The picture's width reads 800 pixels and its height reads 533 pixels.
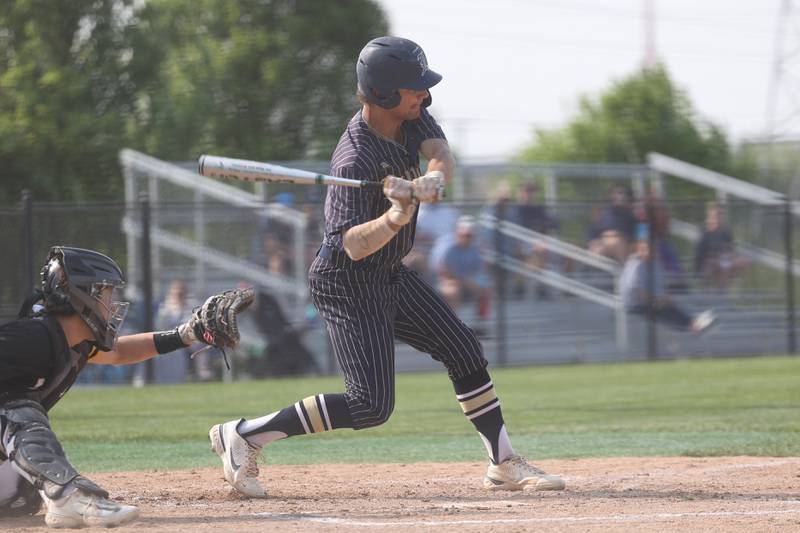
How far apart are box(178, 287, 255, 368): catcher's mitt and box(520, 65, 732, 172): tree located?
29392mm

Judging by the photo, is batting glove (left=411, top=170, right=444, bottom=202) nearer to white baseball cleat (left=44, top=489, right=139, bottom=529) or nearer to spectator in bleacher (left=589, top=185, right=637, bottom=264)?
white baseball cleat (left=44, top=489, right=139, bottom=529)

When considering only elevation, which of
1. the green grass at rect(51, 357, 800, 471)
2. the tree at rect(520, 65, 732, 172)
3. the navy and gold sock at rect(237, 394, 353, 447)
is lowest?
the green grass at rect(51, 357, 800, 471)

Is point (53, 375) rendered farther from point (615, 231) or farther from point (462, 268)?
point (615, 231)

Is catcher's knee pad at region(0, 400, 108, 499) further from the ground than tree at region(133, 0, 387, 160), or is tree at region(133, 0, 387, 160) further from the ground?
tree at region(133, 0, 387, 160)

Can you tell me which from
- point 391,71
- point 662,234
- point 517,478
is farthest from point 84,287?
point 662,234

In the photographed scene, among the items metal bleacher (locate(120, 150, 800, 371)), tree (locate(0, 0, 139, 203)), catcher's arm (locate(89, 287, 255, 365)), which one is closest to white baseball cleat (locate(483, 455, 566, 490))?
catcher's arm (locate(89, 287, 255, 365))

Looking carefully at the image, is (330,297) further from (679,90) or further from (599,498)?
(679,90)

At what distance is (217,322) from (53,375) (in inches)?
33.1

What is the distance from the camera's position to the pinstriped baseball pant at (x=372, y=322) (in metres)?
5.55

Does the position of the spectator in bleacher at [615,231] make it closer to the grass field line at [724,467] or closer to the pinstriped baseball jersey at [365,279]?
the grass field line at [724,467]

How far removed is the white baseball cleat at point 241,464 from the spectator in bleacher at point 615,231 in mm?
11427

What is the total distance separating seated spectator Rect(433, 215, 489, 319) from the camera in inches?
616

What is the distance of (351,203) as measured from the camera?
213 inches

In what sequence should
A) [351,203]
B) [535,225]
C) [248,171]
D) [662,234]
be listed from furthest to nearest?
[662,234], [535,225], [248,171], [351,203]
